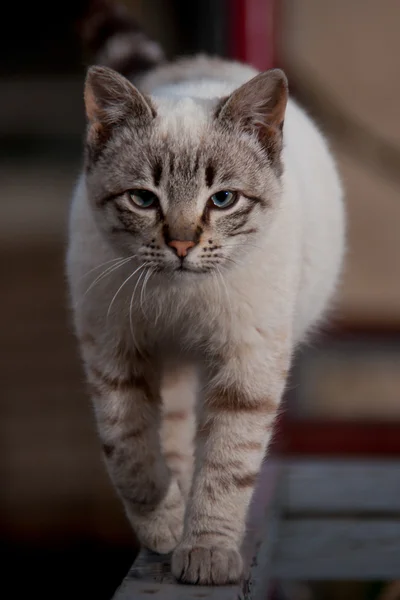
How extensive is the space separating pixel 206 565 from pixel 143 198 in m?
0.66

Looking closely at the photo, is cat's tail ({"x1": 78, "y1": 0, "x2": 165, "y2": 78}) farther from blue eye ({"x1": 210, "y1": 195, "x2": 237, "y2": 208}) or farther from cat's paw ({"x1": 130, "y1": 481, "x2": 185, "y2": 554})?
cat's paw ({"x1": 130, "y1": 481, "x2": 185, "y2": 554})

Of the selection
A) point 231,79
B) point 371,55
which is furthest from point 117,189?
point 371,55

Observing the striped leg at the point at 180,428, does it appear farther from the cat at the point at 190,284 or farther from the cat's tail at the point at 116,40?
the cat's tail at the point at 116,40

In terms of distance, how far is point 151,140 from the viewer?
1.99 m

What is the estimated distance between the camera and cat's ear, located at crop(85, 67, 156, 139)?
78.7 inches

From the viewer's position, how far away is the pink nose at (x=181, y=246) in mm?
1858

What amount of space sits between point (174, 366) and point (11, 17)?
134 inches

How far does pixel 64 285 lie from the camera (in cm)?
524

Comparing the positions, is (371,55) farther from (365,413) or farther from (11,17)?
(11,17)

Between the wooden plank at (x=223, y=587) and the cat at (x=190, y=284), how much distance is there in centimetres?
4

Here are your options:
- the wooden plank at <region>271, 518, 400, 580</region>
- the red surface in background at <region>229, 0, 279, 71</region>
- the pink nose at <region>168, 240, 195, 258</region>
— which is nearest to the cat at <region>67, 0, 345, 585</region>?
the pink nose at <region>168, 240, 195, 258</region>

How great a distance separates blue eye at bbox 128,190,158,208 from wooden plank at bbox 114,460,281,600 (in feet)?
2.17

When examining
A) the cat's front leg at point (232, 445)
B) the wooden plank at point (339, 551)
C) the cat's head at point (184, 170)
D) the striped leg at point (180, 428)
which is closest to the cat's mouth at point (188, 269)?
the cat's head at point (184, 170)

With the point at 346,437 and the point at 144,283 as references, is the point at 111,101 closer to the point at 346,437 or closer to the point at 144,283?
the point at 144,283
